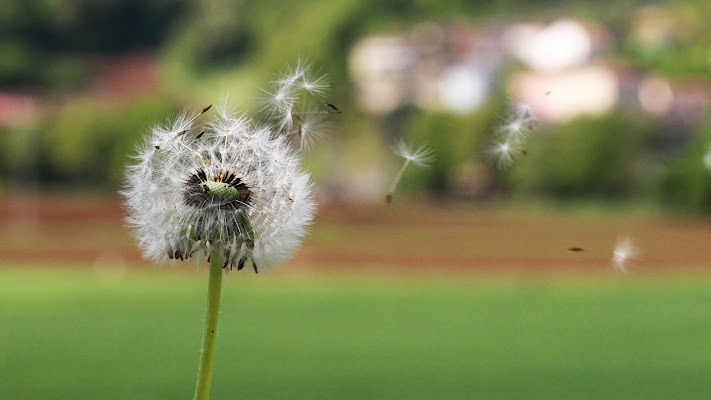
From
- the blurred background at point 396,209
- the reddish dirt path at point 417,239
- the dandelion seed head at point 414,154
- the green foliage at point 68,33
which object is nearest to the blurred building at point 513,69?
the blurred background at point 396,209

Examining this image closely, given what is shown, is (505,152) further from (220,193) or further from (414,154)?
(220,193)

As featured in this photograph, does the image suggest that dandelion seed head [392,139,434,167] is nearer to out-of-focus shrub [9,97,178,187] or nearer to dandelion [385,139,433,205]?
dandelion [385,139,433,205]

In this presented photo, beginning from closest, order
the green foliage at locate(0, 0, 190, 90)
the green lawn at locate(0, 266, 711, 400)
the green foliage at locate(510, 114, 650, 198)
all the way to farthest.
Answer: the green lawn at locate(0, 266, 711, 400) < the green foliage at locate(510, 114, 650, 198) < the green foliage at locate(0, 0, 190, 90)

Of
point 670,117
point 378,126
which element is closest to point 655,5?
point 670,117

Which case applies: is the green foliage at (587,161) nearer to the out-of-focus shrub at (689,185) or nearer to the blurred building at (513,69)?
the out-of-focus shrub at (689,185)

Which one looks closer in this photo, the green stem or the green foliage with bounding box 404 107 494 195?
the green stem

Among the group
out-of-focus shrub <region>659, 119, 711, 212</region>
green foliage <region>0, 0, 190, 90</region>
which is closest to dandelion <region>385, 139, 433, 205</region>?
out-of-focus shrub <region>659, 119, 711, 212</region>
